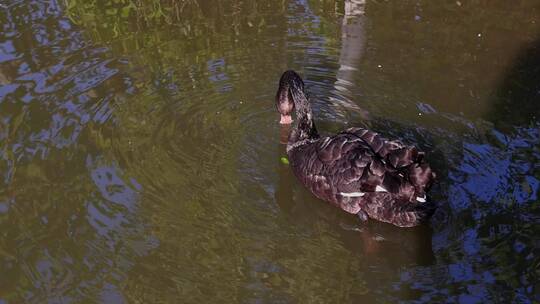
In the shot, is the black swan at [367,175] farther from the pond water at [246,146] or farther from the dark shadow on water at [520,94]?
the dark shadow on water at [520,94]

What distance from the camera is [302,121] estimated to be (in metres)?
6.04

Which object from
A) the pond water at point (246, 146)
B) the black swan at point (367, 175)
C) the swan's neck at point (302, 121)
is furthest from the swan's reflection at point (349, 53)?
the black swan at point (367, 175)

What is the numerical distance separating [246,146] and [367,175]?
1.38 meters

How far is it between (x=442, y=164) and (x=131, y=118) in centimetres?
274

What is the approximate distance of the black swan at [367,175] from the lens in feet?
15.4

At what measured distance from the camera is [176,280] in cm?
444

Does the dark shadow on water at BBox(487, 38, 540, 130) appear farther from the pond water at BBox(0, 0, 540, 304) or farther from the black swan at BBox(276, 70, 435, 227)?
the black swan at BBox(276, 70, 435, 227)

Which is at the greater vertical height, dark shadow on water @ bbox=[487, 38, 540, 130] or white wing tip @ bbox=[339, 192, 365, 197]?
dark shadow on water @ bbox=[487, 38, 540, 130]

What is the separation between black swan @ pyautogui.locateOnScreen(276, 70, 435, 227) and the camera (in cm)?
471

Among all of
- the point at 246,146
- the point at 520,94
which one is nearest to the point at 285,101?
the point at 246,146

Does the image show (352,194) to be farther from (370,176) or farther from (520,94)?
(520,94)

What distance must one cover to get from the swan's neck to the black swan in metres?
0.13

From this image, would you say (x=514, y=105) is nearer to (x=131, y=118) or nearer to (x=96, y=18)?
(x=131, y=118)

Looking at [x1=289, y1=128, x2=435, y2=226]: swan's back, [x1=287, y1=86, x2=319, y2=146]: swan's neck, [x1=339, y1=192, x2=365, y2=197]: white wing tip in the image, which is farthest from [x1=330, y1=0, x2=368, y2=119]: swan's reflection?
[x1=339, y1=192, x2=365, y2=197]: white wing tip
